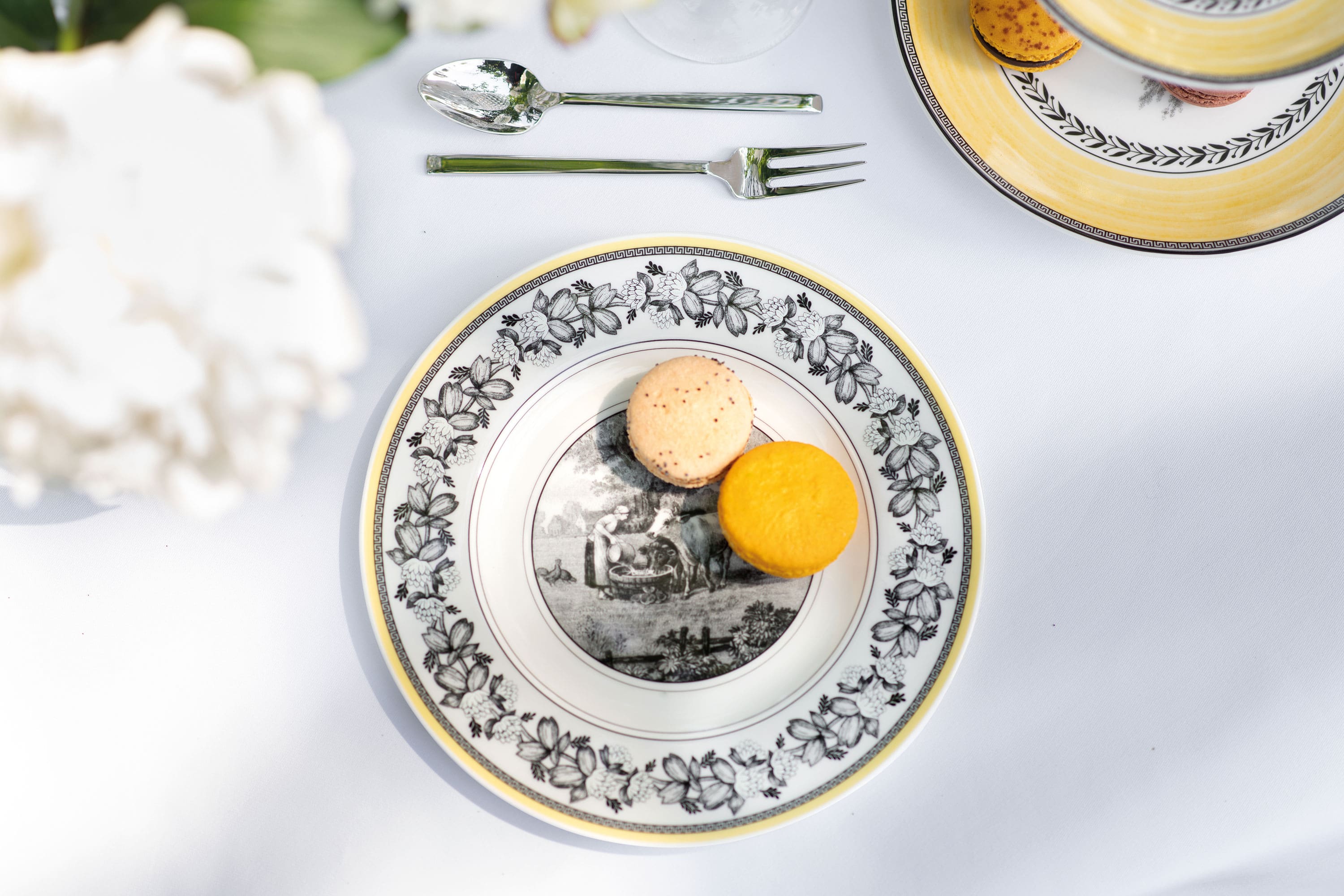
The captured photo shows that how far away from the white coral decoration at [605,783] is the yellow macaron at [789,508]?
20 centimetres

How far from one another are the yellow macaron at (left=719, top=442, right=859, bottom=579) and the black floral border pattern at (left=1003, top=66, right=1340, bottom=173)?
1.07 ft

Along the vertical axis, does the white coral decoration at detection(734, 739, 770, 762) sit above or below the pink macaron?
below

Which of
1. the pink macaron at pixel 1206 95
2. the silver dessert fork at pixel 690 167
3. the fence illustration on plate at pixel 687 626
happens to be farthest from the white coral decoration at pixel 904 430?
the pink macaron at pixel 1206 95

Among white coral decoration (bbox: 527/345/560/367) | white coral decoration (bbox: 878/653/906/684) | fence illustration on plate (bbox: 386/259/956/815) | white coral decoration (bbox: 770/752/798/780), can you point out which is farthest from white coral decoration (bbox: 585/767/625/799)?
white coral decoration (bbox: 527/345/560/367)

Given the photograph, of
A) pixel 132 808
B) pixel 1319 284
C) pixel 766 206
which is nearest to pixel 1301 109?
pixel 1319 284

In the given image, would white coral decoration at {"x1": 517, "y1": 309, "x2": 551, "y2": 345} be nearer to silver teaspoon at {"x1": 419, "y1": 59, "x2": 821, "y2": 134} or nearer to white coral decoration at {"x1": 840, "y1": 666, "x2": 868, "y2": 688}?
silver teaspoon at {"x1": 419, "y1": 59, "x2": 821, "y2": 134}

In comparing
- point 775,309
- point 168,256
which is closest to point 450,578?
→ point 775,309

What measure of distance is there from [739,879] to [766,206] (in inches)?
22.3

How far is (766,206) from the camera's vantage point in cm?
73

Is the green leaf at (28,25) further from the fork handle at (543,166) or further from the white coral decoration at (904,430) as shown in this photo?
the white coral decoration at (904,430)

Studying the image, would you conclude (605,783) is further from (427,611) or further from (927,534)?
(927,534)

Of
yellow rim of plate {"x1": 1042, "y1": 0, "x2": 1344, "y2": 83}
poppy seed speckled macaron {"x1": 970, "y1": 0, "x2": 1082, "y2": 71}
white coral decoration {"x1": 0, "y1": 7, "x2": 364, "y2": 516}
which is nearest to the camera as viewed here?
white coral decoration {"x1": 0, "y1": 7, "x2": 364, "y2": 516}

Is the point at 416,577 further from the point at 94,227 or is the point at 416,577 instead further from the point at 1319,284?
the point at 1319,284

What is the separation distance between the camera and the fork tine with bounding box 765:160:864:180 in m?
0.72
